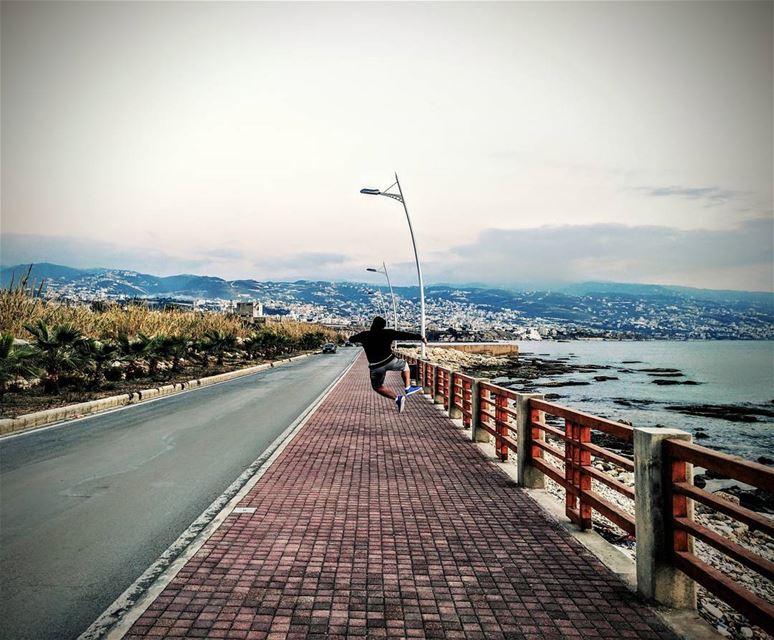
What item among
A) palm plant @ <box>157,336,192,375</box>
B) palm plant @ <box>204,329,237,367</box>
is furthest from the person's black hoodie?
palm plant @ <box>204,329,237,367</box>

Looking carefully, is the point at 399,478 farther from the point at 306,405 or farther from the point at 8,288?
the point at 8,288

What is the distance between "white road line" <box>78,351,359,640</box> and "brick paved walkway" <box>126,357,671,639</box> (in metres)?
0.08

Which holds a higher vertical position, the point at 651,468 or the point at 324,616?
the point at 651,468

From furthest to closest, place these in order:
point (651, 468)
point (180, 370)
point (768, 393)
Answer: point (768, 393)
point (180, 370)
point (651, 468)

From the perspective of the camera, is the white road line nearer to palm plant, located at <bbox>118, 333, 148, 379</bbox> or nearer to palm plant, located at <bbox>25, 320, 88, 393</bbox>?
palm plant, located at <bbox>25, 320, 88, 393</bbox>

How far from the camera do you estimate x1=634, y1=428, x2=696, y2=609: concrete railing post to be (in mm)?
4016

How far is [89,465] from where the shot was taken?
862 centimetres

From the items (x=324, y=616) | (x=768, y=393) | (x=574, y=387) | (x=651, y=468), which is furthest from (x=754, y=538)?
(x=768, y=393)

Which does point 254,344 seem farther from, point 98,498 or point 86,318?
point 98,498

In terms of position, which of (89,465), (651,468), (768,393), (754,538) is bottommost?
(768,393)

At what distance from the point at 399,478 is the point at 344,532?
2334 millimetres

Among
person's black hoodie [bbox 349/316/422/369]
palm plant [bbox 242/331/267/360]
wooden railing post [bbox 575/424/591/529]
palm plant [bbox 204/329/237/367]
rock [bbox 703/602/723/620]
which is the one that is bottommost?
palm plant [bbox 242/331/267/360]

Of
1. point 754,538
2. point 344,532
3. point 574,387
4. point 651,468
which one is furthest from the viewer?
point 574,387

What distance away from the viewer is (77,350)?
19.3m
